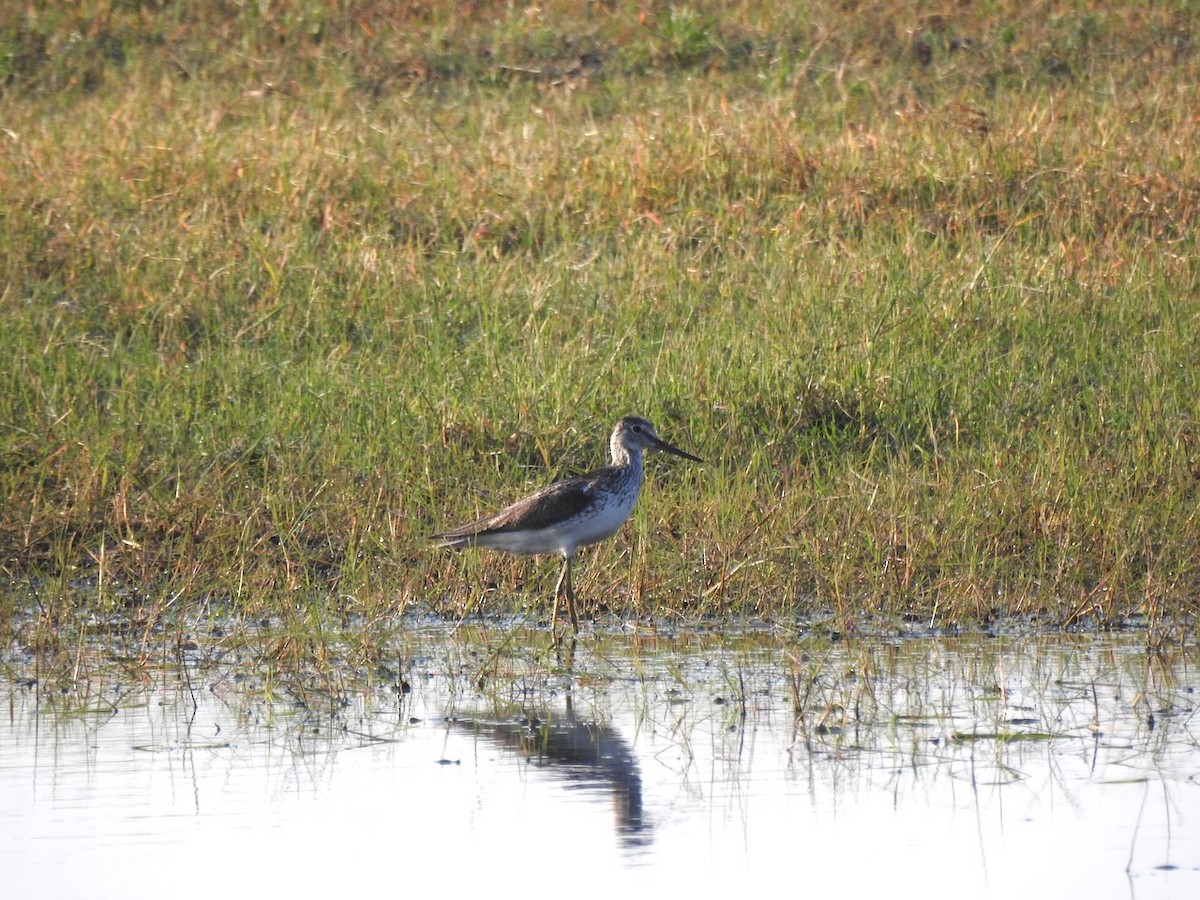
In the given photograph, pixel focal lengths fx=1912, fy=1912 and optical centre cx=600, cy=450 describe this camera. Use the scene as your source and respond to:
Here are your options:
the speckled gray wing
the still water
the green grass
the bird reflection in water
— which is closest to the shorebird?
the speckled gray wing

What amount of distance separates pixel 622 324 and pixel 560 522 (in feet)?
10.0

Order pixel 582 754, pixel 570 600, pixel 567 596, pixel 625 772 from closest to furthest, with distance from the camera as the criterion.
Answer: pixel 625 772 < pixel 582 754 < pixel 570 600 < pixel 567 596

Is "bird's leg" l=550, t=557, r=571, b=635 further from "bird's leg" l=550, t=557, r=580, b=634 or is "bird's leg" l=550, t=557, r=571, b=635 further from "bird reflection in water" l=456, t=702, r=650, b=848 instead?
"bird reflection in water" l=456, t=702, r=650, b=848

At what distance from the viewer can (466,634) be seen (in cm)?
718

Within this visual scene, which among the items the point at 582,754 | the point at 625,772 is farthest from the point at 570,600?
the point at 625,772

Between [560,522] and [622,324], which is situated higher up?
[622,324]

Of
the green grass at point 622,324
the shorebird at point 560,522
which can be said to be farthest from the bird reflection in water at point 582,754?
the shorebird at point 560,522

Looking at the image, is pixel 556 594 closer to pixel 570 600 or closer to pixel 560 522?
pixel 570 600

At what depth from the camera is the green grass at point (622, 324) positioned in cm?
760

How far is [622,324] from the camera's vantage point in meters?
10.4

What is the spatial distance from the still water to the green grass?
659mm

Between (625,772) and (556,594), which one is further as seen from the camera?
(556,594)

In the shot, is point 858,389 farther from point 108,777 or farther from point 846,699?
point 108,777

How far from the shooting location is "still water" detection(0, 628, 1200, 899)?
4.55 metres
